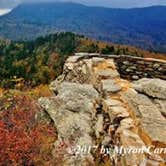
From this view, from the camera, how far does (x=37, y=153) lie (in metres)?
9.98

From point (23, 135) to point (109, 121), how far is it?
7.51 ft

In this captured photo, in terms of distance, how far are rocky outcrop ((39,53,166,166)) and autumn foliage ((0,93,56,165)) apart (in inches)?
12.2

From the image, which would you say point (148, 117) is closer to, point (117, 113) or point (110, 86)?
point (117, 113)

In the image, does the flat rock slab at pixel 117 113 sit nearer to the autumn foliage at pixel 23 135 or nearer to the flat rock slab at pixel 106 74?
the autumn foliage at pixel 23 135

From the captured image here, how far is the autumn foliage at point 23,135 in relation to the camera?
958 centimetres

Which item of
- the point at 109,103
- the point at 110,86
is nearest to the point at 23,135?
the point at 109,103

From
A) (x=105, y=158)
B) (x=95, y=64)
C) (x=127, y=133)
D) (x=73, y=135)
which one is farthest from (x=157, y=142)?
(x=95, y=64)

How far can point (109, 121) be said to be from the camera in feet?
36.4

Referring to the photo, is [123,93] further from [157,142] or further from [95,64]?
[95,64]

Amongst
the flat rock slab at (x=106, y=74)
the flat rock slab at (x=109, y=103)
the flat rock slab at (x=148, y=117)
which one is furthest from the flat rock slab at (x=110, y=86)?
the flat rock slab at (x=106, y=74)

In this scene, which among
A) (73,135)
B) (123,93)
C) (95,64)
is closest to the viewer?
Answer: (73,135)

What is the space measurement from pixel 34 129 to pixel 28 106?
157cm

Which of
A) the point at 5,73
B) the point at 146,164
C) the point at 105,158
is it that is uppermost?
the point at 146,164

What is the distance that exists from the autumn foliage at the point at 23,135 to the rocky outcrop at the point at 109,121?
31cm
